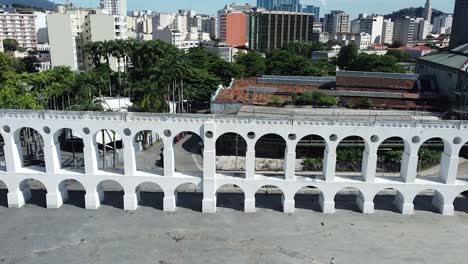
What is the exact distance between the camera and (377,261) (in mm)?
27109

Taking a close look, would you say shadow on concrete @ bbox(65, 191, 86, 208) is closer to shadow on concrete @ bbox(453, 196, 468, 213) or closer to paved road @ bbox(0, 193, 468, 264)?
paved road @ bbox(0, 193, 468, 264)

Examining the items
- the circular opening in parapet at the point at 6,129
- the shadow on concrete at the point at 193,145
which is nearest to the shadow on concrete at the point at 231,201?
the shadow on concrete at the point at 193,145

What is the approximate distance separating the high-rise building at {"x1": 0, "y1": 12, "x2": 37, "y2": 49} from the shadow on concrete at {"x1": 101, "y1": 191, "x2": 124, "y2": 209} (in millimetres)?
116950

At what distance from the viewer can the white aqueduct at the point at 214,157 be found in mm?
31656

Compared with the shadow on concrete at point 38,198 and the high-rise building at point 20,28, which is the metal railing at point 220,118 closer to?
the shadow on concrete at point 38,198

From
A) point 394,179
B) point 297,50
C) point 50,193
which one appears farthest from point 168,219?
point 297,50

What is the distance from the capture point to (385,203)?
116 feet

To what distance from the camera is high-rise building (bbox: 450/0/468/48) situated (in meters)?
67.8

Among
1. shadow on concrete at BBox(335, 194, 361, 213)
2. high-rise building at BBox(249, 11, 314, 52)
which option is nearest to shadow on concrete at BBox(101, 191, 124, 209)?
shadow on concrete at BBox(335, 194, 361, 213)

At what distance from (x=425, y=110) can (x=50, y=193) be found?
43.8m

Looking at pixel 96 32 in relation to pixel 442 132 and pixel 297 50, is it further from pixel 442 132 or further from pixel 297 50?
pixel 442 132

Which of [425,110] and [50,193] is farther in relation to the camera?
[425,110]

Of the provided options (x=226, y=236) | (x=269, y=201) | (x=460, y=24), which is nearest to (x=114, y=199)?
(x=226, y=236)

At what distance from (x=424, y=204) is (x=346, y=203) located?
21.2 feet
